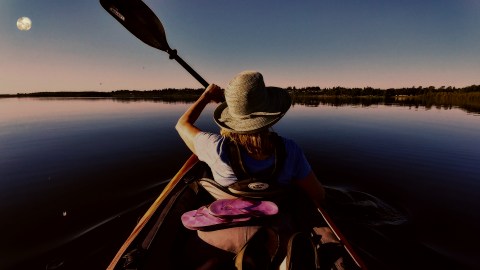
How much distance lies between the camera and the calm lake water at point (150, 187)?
14.0 ft

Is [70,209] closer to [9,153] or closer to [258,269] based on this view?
[258,269]

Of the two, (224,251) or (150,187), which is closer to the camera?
(224,251)

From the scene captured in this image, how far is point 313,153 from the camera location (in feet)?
34.3

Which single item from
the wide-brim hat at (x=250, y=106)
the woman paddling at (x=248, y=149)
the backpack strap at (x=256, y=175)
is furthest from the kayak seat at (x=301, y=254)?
the wide-brim hat at (x=250, y=106)

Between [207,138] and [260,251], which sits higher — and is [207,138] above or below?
above

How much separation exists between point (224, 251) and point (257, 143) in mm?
952

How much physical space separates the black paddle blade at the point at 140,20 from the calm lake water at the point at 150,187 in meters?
3.71

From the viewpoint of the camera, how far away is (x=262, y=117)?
7.20 ft

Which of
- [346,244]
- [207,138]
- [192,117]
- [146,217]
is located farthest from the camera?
[146,217]

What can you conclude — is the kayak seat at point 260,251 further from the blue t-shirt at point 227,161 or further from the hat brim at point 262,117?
the hat brim at point 262,117

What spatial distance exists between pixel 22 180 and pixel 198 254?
8.24 metres

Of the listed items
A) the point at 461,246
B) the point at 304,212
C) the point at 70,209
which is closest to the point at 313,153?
the point at 461,246

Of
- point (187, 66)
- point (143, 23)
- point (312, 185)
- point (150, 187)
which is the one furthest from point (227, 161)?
point (150, 187)

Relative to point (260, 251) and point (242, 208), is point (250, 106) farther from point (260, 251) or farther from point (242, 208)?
point (260, 251)
